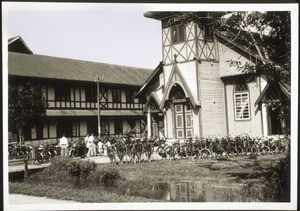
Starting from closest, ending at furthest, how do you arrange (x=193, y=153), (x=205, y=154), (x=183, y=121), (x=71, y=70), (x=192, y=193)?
(x=192, y=193) < (x=71, y=70) < (x=205, y=154) < (x=193, y=153) < (x=183, y=121)

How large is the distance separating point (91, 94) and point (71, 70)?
0.53 meters

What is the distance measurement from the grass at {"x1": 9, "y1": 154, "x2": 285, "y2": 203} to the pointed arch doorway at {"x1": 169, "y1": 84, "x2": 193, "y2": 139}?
21.8 inches

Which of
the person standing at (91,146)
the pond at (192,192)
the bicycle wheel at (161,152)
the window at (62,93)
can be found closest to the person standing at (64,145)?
the person standing at (91,146)

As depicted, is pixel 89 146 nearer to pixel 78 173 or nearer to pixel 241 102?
pixel 78 173

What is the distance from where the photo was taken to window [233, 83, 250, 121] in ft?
24.4

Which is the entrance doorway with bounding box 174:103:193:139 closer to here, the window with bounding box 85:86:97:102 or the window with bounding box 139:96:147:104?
the window with bounding box 139:96:147:104

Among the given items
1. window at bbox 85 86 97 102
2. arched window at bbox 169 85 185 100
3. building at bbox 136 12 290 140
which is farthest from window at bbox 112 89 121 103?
arched window at bbox 169 85 185 100

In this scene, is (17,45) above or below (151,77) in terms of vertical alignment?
above

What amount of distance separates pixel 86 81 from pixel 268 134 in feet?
9.73

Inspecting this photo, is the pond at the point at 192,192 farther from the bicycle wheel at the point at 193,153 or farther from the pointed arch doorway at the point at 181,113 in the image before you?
the pointed arch doorway at the point at 181,113

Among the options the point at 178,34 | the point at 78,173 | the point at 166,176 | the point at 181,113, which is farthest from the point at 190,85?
the point at 78,173

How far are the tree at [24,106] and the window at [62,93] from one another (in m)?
0.23

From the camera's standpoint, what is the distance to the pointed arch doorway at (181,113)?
803cm

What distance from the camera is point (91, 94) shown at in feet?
23.2
